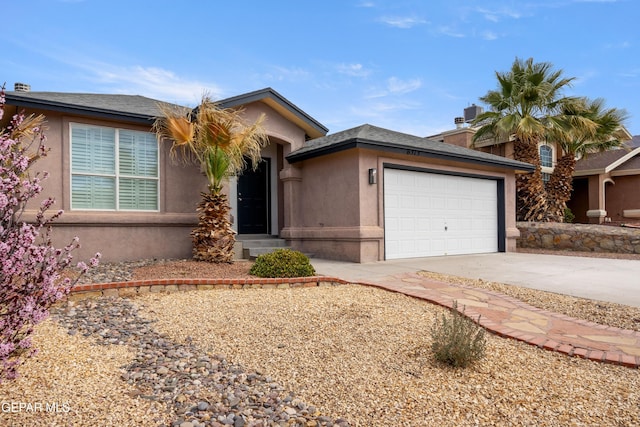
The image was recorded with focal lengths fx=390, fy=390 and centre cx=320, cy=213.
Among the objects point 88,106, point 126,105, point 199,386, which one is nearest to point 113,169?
point 88,106

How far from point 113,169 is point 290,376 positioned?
7.38 metres

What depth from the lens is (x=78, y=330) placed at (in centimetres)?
397

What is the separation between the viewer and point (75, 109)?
26.2ft

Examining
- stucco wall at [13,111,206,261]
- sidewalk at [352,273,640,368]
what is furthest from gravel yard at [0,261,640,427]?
stucco wall at [13,111,206,261]

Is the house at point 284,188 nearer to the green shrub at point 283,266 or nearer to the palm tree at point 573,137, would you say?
the green shrub at point 283,266

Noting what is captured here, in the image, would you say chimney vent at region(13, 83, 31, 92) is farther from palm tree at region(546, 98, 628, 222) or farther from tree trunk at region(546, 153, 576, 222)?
tree trunk at region(546, 153, 576, 222)

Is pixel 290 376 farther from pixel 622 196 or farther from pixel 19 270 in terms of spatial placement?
pixel 622 196

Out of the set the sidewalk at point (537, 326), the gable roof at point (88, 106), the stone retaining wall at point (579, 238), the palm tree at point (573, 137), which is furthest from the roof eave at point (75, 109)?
the palm tree at point (573, 137)

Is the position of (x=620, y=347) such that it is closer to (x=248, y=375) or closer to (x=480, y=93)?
(x=248, y=375)

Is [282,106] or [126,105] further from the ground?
[282,106]

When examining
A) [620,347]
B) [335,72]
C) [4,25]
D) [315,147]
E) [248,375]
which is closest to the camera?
[248,375]

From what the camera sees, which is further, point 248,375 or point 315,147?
point 315,147

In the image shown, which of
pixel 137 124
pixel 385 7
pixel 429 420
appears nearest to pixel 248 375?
pixel 429 420

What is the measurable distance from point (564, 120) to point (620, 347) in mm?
14182
